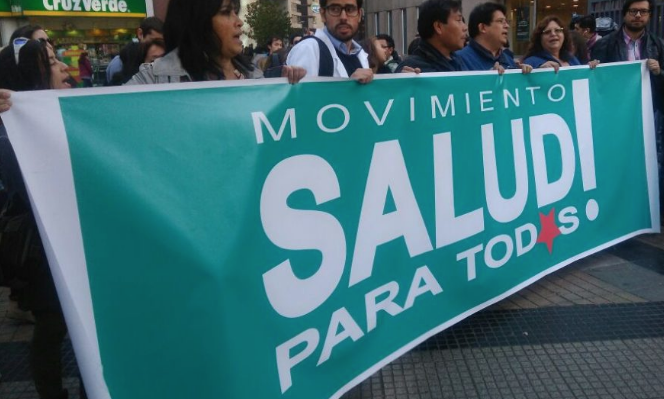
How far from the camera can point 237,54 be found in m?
2.63

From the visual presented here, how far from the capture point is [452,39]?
154 inches

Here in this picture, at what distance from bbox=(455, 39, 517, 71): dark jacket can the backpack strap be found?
126 cm

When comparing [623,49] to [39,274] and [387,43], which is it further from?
[39,274]

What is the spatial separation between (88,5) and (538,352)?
2160 centimetres

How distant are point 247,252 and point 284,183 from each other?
31cm

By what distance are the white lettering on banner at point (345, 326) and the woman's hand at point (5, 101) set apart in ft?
3.89

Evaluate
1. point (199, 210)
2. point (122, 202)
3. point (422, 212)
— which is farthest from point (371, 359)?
point (122, 202)

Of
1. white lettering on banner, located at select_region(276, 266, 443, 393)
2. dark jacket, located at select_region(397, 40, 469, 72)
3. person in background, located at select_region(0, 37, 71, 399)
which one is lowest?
white lettering on banner, located at select_region(276, 266, 443, 393)

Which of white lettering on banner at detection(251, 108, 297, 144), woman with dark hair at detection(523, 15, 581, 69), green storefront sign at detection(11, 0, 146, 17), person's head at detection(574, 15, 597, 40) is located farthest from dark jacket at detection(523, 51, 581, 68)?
green storefront sign at detection(11, 0, 146, 17)

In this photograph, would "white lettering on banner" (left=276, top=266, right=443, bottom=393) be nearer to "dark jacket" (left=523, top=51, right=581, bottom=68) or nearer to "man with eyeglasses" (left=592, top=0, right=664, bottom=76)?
"dark jacket" (left=523, top=51, right=581, bottom=68)

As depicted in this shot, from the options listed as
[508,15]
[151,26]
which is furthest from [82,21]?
[151,26]

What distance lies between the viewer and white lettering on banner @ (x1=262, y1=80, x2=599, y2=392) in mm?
2391

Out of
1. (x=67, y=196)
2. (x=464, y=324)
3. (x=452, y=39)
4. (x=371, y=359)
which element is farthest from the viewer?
(x=452, y=39)

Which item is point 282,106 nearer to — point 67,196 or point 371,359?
point 67,196
